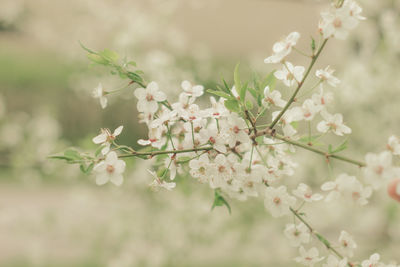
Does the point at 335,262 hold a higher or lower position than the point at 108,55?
lower

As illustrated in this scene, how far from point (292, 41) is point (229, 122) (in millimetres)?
133

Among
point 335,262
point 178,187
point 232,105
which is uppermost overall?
point 178,187

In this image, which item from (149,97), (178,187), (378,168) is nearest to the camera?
(378,168)

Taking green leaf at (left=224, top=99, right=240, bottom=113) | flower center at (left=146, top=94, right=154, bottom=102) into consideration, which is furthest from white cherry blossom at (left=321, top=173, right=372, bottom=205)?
flower center at (left=146, top=94, right=154, bottom=102)

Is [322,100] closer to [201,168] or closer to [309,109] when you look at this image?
[309,109]

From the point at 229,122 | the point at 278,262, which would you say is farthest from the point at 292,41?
the point at 278,262

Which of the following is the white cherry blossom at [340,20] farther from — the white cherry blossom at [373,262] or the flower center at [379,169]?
the white cherry blossom at [373,262]

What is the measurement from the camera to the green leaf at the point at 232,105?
20.1 inches

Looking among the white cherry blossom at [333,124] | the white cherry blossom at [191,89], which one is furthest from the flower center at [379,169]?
the white cherry blossom at [191,89]

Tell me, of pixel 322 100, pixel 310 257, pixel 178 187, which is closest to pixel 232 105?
pixel 322 100

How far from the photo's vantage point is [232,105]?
0.51 m

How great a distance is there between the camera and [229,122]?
0.53 metres

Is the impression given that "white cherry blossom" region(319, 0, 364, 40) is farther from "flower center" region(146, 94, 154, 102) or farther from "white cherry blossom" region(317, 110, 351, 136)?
"flower center" region(146, 94, 154, 102)

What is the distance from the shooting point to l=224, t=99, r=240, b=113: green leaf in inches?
20.1
